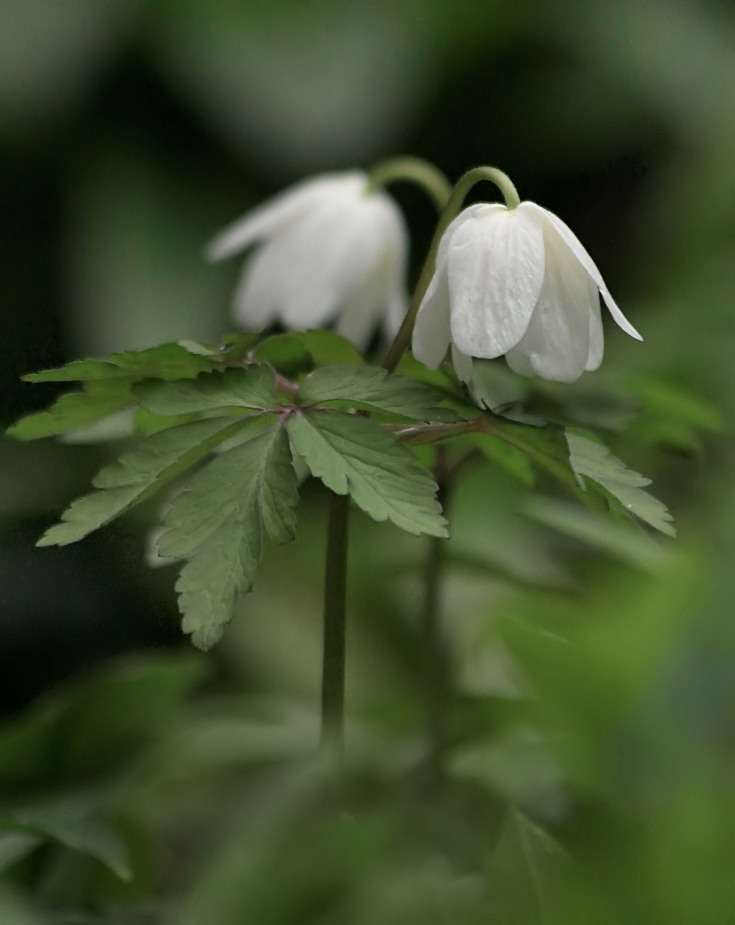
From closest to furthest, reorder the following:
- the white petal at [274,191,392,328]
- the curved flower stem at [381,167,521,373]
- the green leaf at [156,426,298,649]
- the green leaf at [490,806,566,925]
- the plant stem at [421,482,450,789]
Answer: the green leaf at [490,806,566,925] → the green leaf at [156,426,298,649] → the curved flower stem at [381,167,521,373] → the plant stem at [421,482,450,789] → the white petal at [274,191,392,328]

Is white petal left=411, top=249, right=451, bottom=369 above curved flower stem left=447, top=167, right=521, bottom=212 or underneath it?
underneath

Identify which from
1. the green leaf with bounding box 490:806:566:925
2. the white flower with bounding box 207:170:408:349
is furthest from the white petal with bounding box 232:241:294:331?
the green leaf with bounding box 490:806:566:925

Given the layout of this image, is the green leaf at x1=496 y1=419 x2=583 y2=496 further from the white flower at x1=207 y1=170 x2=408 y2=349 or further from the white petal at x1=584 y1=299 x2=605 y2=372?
the white flower at x1=207 y1=170 x2=408 y2=349

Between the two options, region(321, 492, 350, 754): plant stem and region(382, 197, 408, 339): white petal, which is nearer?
region(321, 492, 350, 754): plant stem

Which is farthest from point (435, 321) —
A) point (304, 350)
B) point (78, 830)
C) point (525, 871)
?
point (78, 830)

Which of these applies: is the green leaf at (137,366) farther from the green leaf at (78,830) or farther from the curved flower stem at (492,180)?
the green leaf at (78,830)

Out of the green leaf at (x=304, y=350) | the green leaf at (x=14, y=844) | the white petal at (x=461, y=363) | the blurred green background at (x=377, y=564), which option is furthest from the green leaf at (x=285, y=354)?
the green leaf at (x=14, y=844)
